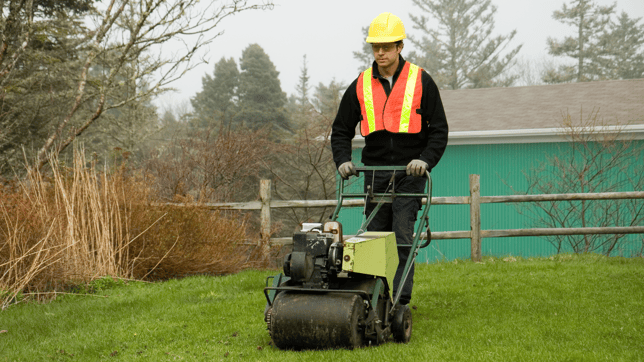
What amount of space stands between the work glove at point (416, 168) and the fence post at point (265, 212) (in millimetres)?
4576

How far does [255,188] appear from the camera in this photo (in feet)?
62.8

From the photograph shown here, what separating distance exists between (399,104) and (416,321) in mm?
1596

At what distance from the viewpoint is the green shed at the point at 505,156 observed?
A: 1196cm

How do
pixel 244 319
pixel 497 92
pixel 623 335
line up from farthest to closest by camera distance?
pixel 497 92, pixel 244 319, pixel 623 335

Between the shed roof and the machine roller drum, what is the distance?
31.8ft

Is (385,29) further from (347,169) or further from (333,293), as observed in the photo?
(333,293)

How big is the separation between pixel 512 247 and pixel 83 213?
843 cm

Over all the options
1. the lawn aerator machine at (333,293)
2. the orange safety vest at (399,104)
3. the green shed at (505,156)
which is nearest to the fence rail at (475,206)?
the green shed at (505,156)

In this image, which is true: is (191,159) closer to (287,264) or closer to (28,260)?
(28,260)

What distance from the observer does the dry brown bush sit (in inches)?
236

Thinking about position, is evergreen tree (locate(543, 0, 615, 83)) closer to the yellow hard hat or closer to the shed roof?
the shed roof

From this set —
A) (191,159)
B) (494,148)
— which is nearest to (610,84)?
(494,148)

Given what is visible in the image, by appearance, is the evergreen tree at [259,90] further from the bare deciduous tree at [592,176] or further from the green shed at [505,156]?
the bare deciduous tree at [592,176]

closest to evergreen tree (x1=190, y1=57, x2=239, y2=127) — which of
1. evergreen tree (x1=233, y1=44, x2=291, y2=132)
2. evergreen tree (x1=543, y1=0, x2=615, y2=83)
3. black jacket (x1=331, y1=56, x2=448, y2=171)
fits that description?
evergreen tree (x1=233, y1=44, x2=291, y2=132)
